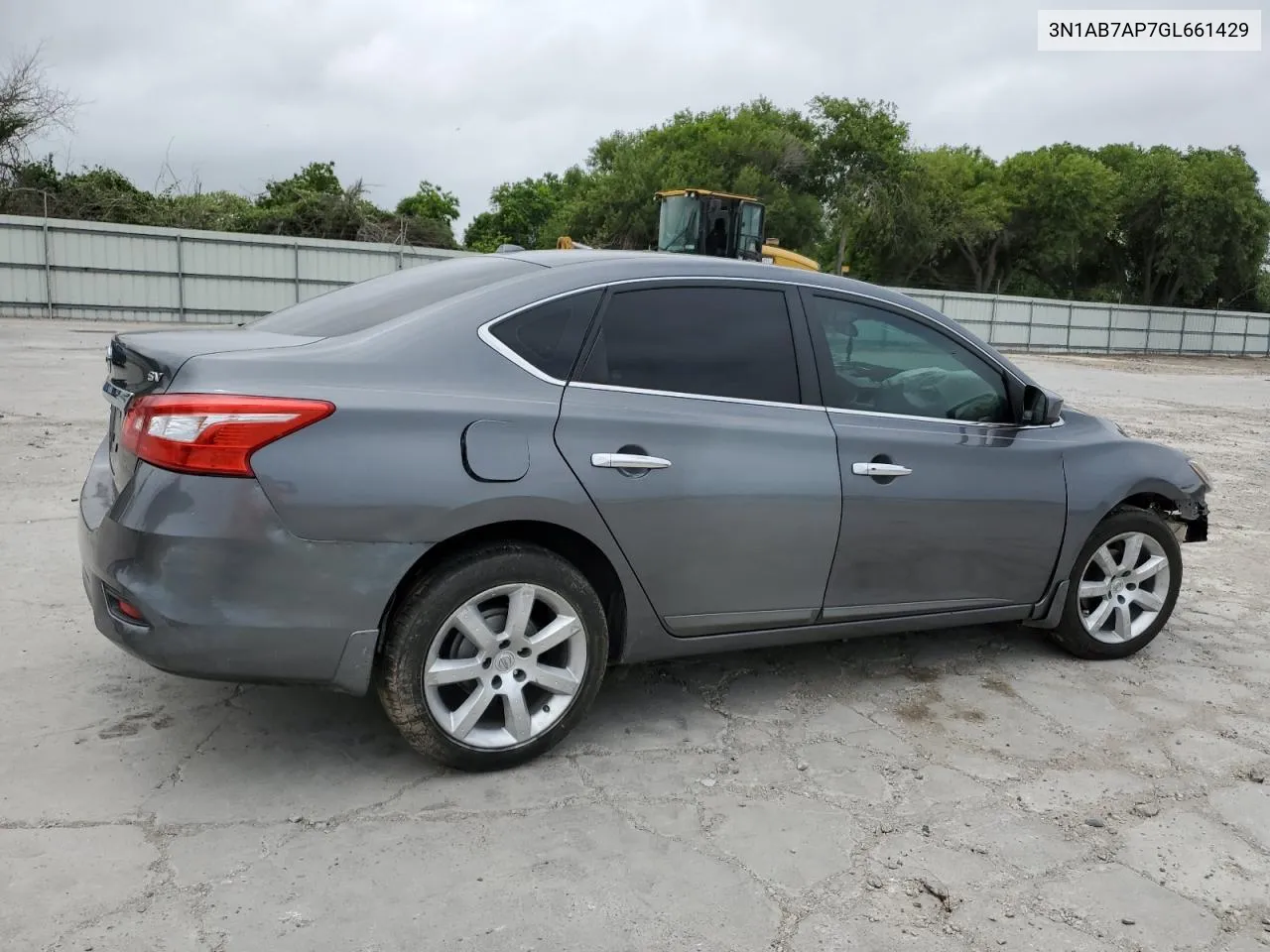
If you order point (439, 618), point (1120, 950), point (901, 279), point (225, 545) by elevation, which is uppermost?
point (901, 279)

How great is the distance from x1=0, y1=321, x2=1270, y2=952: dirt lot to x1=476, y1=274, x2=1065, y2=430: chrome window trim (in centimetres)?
108

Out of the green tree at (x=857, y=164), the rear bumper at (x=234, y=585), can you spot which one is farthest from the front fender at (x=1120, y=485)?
the green tree at (x=857, y=164)

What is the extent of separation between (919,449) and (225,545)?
242cm

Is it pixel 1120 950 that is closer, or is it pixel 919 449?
pixel 1120 950

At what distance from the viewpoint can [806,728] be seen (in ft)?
12.8

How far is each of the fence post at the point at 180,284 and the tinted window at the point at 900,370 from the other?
25244mm

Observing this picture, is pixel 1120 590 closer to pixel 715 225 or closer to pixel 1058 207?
pixel 715 225

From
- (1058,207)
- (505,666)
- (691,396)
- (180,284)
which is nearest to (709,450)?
(691,396)

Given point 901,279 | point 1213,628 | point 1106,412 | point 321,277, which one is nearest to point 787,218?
point 901,279

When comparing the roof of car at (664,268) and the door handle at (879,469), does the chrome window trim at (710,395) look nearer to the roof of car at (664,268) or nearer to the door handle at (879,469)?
the roof of car at (664,268)

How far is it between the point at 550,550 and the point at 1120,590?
8.92 feet

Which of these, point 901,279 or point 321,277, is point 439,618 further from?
point 901,279

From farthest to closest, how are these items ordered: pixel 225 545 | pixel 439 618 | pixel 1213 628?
pixel 1213 628 < pixel 439 618 < pixel 225 545

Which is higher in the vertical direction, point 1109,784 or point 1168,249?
point 1168,249
